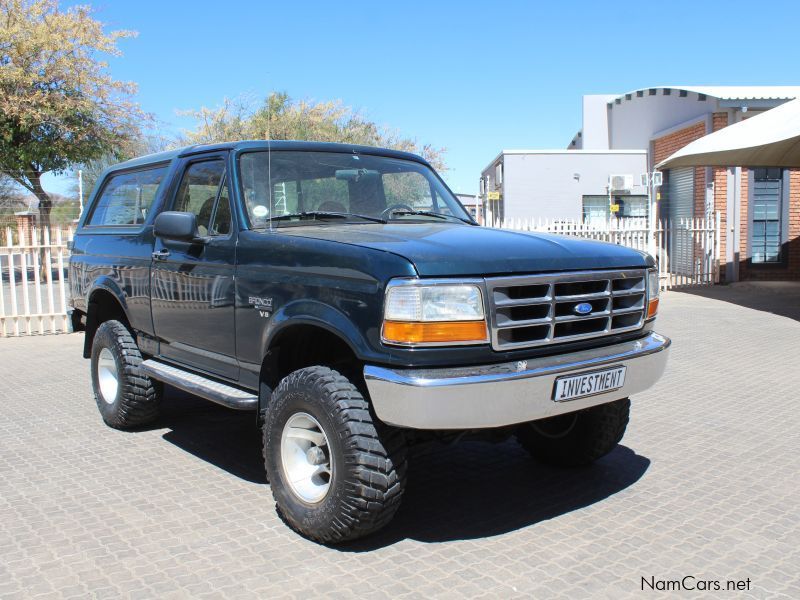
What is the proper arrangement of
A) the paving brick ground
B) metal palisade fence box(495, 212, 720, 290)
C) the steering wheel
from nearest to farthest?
the paving brick ground, the steering wheel, metal palisade fence box(495, 212, 720, 290)

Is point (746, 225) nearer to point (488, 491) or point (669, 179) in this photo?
point (669, 179)

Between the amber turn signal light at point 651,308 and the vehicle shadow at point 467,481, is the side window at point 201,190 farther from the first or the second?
the amber turn signal light at point 651,308

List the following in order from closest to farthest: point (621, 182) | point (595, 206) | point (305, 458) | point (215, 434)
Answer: point (305, 458) < point (215, 434) < point (621, 182) < point (595, 206)

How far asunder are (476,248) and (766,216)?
16.6 metres

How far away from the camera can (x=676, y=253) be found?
738 inches

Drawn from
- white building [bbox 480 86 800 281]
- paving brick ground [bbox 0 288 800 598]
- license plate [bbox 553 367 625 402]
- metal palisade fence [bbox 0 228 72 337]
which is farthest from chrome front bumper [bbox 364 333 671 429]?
white building [bbox 480 86 800 281]

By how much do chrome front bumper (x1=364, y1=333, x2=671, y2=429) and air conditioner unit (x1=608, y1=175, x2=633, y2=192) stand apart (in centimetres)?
2084

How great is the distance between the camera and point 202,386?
4562mm

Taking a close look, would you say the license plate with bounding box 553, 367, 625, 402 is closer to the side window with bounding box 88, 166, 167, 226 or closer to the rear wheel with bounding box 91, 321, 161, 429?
the rear wheel with bounding box 91, 321, 161, 429

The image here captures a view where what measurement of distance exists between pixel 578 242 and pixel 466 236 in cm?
64

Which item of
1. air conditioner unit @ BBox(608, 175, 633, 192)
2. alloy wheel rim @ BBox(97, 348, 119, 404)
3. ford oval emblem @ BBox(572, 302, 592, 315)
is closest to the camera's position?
ford oval emblem @ BBox(572, 302, 592, 315)

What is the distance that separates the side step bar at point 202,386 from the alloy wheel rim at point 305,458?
421 mm

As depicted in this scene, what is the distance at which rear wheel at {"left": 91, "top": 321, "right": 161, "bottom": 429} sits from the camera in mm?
5543

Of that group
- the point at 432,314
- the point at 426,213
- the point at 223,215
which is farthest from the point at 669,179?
the point at 432,314
